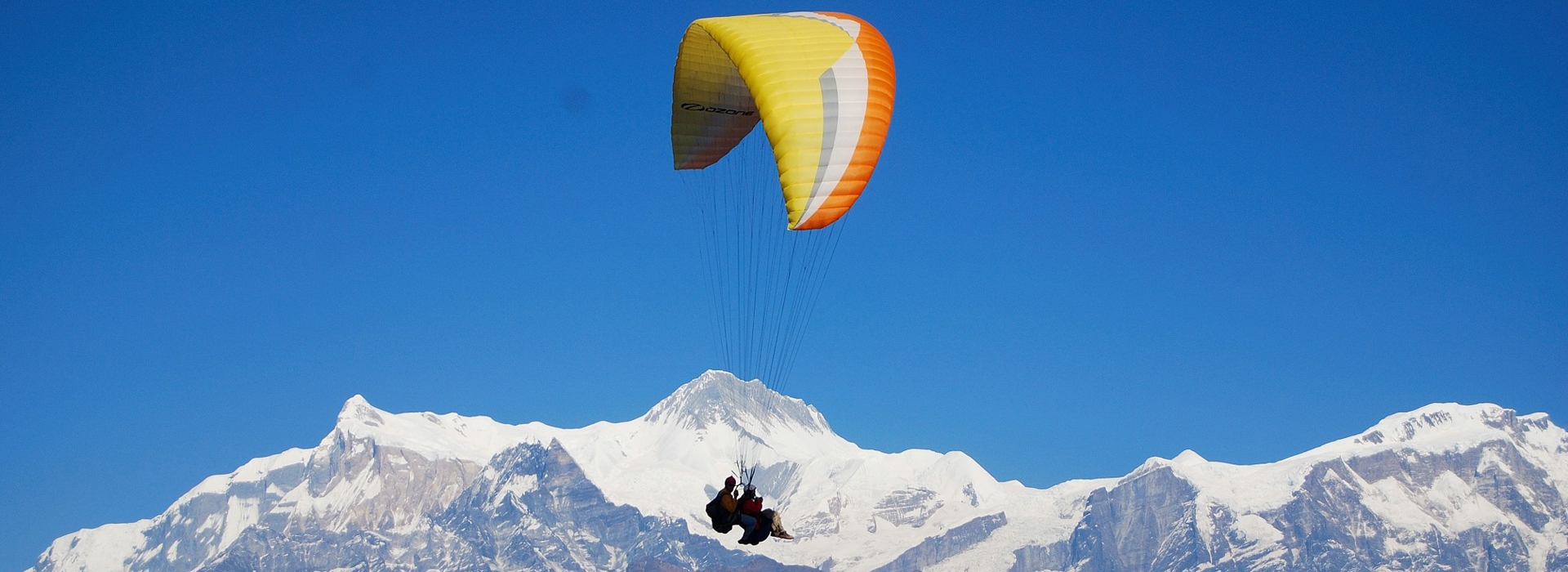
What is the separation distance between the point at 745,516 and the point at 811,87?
11.0 m

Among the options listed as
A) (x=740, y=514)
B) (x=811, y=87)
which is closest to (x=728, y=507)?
(x=740, y=514)

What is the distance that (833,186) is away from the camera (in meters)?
43.9

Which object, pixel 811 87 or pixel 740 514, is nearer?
pixel 740 514

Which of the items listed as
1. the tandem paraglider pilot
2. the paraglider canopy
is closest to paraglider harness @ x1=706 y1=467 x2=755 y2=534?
the tandem paraglider pilot

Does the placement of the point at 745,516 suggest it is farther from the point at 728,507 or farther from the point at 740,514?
the point at 728,507

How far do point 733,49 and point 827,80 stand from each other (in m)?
2.63

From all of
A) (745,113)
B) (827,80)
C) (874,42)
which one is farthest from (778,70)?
(745,113)

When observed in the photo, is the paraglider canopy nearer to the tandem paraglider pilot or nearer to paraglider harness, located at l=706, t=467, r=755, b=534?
paraglider harness, located at l=706, t=467, r=755, b=534

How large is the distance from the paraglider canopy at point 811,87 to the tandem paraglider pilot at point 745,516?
6635mm

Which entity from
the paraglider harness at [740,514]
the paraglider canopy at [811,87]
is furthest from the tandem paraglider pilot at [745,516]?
the paraglider canopy at [811,87]

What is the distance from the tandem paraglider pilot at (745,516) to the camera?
42.6 meters

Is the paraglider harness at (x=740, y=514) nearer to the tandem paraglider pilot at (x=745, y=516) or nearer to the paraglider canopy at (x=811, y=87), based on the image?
the tandem paraglider pilot at (x=745, y=516)

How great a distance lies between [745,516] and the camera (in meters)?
43.0

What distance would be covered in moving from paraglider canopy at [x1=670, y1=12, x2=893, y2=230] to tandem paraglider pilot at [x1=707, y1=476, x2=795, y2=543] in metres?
6.63
